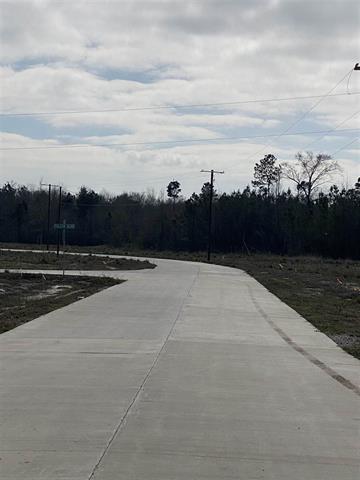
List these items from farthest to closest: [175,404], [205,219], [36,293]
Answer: [205,219], [36,293], [175,404]

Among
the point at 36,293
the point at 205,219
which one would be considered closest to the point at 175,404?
the point at 36,293

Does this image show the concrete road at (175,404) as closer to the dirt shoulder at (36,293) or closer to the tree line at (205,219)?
the dirt shoulder at (36,293)

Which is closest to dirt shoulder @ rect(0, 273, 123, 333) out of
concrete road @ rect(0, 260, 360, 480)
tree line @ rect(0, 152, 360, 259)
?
concrete road @ rect(0, 260, 360, 480)

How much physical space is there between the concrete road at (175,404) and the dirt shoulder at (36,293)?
2.93 m

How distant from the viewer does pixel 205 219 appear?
11300 cm

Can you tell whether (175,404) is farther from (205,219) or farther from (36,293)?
(205,219)

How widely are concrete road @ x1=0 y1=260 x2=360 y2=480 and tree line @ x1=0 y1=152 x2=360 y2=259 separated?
74.7 metres

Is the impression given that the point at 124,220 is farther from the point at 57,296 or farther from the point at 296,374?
the point at 296,374

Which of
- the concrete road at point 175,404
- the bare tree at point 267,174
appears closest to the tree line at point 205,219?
the bare tree at point 267,174

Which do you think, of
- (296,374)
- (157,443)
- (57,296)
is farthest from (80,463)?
(57,296)

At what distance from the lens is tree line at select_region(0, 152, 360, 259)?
310ft

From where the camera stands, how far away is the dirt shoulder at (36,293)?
59.6 ft

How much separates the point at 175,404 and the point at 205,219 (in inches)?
4162

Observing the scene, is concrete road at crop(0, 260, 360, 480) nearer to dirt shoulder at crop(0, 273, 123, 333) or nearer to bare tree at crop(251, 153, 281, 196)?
dirt shoulder at crop(0, 273, 123, 333)
